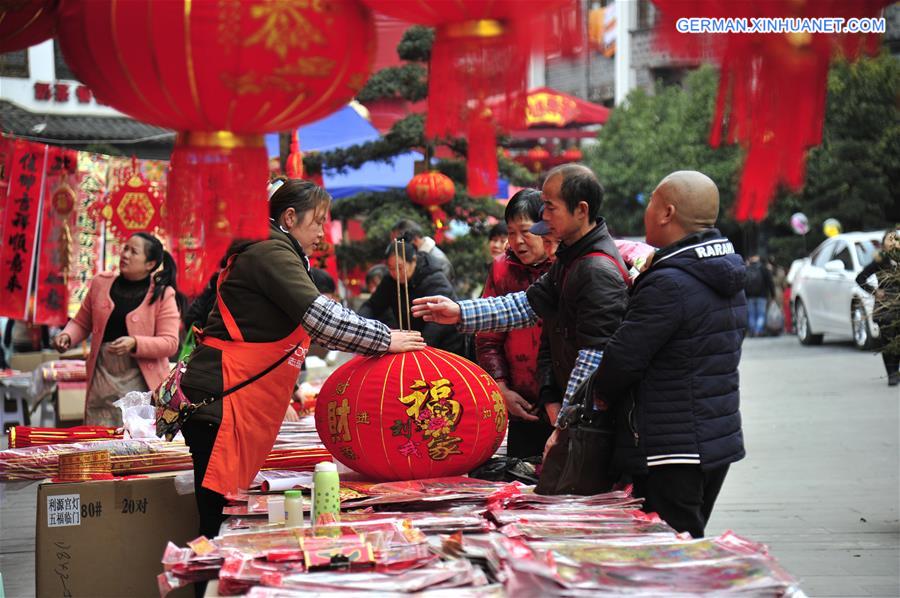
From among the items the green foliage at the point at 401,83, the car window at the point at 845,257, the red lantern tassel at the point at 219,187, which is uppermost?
the green foliage at the point at 401,83

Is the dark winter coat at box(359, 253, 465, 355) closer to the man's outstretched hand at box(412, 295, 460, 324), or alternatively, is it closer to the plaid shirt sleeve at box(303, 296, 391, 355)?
the man's outstretched hand at box(412, 295, 460, 324)

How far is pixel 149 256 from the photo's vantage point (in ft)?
22.2

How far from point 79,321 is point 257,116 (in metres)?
4.19

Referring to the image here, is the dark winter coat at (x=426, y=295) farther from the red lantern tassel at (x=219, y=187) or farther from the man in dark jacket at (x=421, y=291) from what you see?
the red lantern tassel at (x=219, y=187)

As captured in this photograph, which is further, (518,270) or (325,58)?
(518,270)

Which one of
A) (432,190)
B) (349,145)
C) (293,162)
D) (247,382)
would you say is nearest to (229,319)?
(247,382)

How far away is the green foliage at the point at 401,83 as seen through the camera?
13195 mm

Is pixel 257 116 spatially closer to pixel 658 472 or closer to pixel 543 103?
pixel 658 472

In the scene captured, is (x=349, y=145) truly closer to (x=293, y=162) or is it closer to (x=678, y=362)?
(x=293, y=162)

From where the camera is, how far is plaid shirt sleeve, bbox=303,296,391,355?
3783mm

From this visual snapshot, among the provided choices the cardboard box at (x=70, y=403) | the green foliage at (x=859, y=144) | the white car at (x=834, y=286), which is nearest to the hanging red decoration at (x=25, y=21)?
the green foliage at (x=859, y=144)

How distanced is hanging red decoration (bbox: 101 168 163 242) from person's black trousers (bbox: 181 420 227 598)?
6.05 meters

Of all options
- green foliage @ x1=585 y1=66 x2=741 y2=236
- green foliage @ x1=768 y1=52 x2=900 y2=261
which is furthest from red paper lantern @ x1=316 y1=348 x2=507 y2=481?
green foliage @ x1=585 y1=66 x2=741 y2=236

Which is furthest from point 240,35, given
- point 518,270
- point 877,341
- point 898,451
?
point 898,451
